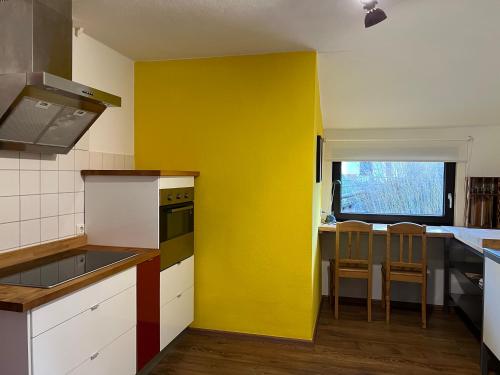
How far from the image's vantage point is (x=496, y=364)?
2652 millimetres

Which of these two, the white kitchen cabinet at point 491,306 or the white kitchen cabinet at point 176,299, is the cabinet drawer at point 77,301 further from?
the white kitchen cabinet at point 491,306

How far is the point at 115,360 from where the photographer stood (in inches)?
88.7

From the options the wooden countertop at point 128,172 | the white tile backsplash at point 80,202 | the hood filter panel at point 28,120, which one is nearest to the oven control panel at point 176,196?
the wooden countertop at point 128,172

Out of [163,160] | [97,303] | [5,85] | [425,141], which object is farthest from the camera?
[425,141]

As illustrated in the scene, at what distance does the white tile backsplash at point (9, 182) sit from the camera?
2148mm

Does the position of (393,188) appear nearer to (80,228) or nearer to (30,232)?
(80,228)

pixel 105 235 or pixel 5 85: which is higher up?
pixel 5 85

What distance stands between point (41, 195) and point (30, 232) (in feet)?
0.76

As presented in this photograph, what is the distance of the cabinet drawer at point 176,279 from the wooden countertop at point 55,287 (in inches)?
10.5

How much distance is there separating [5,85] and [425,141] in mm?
3727

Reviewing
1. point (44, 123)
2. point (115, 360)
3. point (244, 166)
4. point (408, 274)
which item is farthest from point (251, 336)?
point (44, 123)

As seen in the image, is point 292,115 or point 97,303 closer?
point 97,303

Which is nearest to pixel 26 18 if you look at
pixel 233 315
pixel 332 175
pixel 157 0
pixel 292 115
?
pixel 157 0

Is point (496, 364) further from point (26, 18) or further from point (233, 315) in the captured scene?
point (26, 18)
